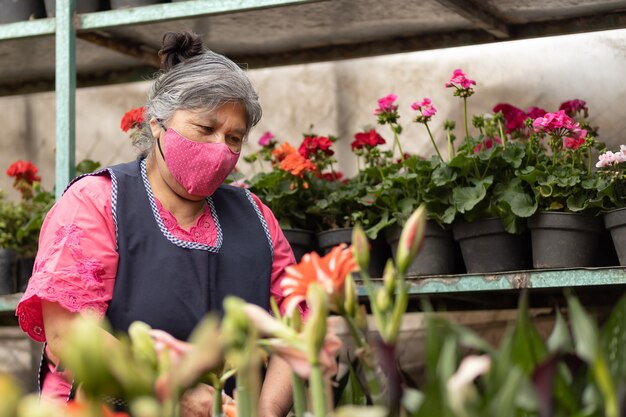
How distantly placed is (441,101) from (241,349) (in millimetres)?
3014

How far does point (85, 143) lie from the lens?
4246 millimetres

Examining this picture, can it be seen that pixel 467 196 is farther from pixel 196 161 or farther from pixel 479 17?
pixel 196 161

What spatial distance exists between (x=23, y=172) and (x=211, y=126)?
A: 1.73 metres

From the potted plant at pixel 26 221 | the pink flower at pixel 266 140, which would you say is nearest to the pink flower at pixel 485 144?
the pink flower at pixel 266 140

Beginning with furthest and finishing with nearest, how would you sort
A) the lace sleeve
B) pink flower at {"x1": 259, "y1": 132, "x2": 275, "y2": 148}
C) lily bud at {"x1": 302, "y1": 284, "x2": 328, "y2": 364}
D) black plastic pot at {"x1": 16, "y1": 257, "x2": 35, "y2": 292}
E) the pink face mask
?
pink flower at {"x1": 259, "y1": 132, "x2": 275, "y2": 148} → black plastic pot at {"x1": 16, "y1": 257, "x2": 35, "y2": 292} → the pink face mask → the lace sleeve → lily bud at {"x1": 302, "y1": 284, "x2": 328, "y2": 364}

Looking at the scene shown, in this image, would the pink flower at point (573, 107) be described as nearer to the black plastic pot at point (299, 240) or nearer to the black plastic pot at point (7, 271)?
the black plastic pot at point (299, 240)

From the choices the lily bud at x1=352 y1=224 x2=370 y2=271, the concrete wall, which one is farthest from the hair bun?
the concrete wall

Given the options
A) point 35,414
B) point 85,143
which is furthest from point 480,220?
point 35,414

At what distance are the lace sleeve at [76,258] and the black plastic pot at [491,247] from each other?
1121 millimetres

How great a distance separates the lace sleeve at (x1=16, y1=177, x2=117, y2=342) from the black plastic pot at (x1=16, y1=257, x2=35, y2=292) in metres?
1.29

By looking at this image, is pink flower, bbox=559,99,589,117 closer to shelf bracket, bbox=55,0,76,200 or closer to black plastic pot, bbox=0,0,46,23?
shelf bracket, bbox=55,0,76,200

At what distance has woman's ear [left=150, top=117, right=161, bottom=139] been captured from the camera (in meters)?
2.29

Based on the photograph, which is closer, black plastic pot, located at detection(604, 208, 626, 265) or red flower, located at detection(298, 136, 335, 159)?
black plastic pot, located at detection(604, 208, 626, 265)

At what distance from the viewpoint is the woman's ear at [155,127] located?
7.51ft
